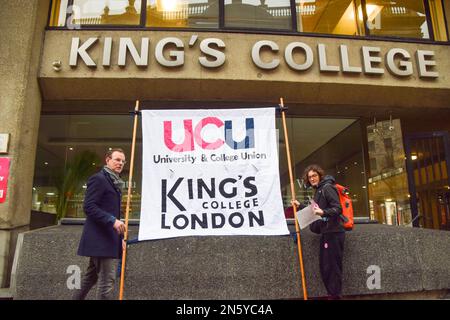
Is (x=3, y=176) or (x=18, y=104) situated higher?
(x=18, y=104)

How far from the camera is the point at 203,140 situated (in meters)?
4.63

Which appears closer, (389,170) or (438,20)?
(438,20)

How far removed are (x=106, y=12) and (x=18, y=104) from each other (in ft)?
9.78

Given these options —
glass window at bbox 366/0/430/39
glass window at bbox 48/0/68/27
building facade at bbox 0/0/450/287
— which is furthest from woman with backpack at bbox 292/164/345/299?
glass window at bbox 48/0/68/27

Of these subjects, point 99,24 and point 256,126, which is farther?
point 99,24

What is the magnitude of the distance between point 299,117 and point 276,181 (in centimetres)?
461

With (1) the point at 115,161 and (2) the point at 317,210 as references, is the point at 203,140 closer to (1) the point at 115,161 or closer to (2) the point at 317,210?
(1) the point at 115,161

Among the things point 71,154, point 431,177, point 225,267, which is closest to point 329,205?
point 225,267

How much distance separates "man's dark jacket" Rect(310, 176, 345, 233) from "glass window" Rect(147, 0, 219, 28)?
15.7 feet

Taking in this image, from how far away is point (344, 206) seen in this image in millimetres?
4977

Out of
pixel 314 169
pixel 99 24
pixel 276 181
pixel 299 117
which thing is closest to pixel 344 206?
pixel 314 169

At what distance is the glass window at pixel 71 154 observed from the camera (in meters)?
8.04

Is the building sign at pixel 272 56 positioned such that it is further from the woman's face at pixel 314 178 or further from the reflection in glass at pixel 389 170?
the woman's face at pixel 314 178

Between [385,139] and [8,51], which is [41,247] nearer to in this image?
[8,51]
